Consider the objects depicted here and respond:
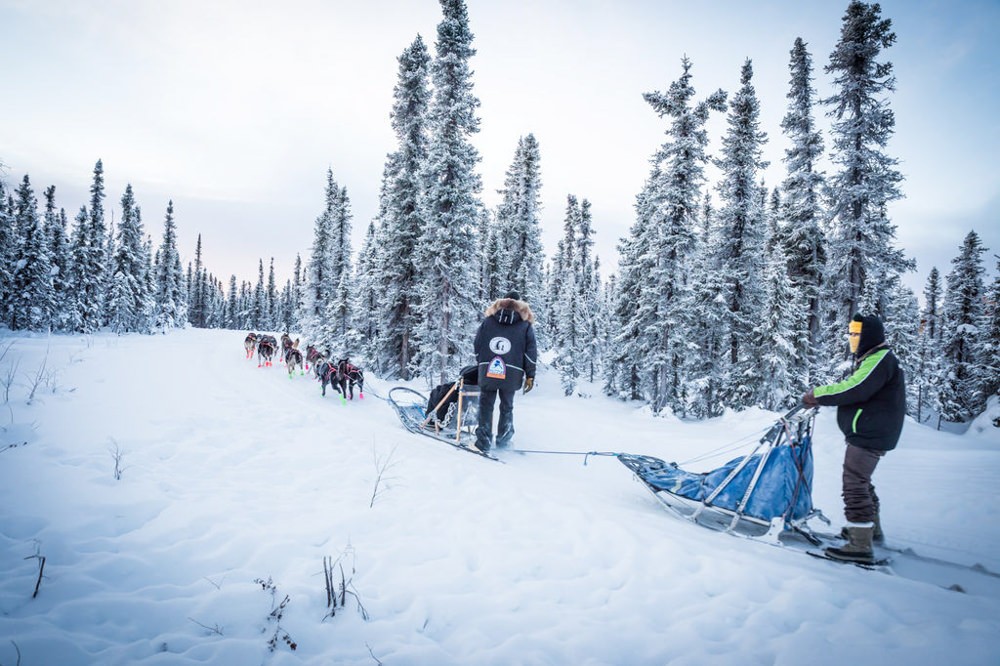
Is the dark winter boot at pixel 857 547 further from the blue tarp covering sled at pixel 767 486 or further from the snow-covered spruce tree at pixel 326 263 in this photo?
the snow-covered spruce tree at pixel 326 263

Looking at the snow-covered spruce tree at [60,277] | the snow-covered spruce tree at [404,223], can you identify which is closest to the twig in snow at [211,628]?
the snow-covered spruce tree at [404,223]

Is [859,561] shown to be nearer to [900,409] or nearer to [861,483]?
[861,483]

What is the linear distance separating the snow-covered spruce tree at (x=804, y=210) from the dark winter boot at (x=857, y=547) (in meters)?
18.4

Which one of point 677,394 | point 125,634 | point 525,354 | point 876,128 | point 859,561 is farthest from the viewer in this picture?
point 677,394

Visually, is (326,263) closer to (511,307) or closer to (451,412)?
(451,412)

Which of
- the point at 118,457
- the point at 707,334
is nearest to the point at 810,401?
the point at 118,457

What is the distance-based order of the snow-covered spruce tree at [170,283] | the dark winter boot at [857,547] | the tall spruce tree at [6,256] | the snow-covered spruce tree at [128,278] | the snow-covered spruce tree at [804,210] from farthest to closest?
the snow-covered spruce tree at [170,283] < the snow-covered spruce tree at [128,278] < the tall spruce tree at [6,256] < the snow-covered spruce tree at [804,210] < the dark winter boot at [857,547]

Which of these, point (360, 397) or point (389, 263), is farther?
point (389, 263)

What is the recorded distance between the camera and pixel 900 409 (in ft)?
13.5

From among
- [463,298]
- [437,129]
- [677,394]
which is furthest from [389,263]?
[677,394]

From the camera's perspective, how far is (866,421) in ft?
13.4

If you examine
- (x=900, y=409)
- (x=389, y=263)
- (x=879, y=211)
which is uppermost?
(x=879, y=211)

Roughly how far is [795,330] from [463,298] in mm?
17338

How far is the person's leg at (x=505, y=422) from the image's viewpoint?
7.29 m
